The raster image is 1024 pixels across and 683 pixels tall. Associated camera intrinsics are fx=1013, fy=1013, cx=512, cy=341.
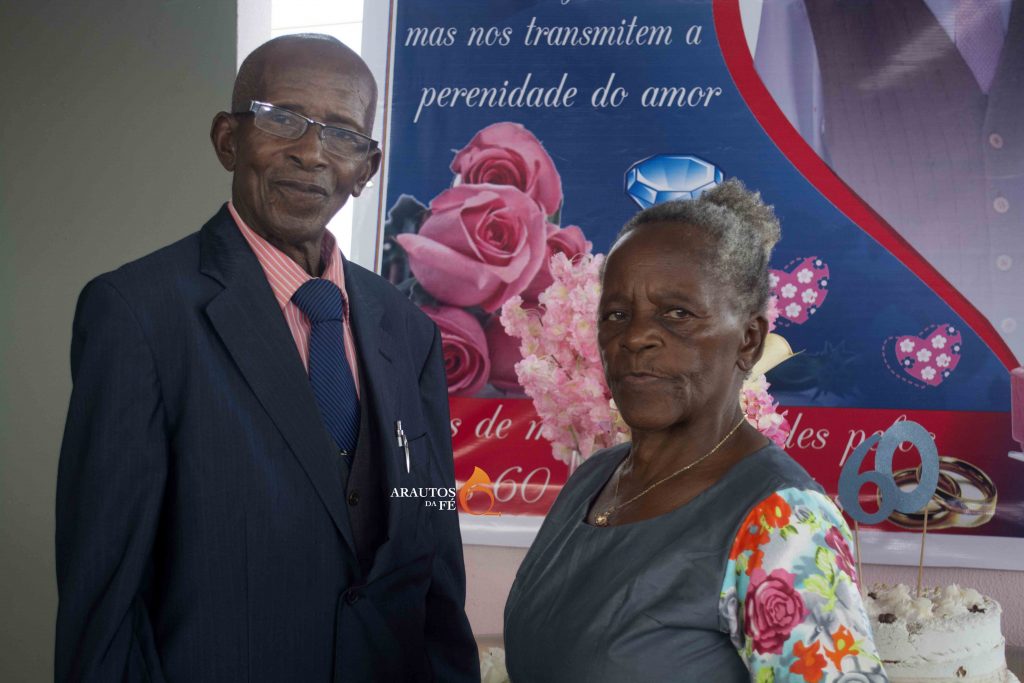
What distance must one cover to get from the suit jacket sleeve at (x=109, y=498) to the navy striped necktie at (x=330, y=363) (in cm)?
24

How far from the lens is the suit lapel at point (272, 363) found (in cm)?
136

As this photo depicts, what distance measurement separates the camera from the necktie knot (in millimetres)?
1487

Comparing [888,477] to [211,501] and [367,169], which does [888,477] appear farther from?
[211,501]

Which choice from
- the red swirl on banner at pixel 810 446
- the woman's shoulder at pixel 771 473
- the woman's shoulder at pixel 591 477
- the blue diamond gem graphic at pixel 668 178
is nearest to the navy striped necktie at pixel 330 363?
the woman's shoulder at pixel 591 477

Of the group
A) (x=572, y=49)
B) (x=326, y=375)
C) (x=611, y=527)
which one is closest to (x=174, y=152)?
(x=572, y=49)

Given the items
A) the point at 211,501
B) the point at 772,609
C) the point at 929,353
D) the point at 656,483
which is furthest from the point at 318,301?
the point at 929,353

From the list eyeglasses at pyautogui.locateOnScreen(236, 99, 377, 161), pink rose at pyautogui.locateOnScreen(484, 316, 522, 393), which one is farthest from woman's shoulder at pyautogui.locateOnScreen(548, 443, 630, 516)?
pink rose at pyautogui.locateOnScreen(484, 316, 522, 393)

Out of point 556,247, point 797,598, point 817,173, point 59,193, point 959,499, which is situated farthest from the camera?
point 59,193

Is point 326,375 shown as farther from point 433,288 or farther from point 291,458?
point 433,288

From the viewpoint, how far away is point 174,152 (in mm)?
2896

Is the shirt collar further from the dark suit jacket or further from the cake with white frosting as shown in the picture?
the cake with white frosting

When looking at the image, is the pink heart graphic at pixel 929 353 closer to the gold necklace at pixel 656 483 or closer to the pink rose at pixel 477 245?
the pink rose at pixel 477 245

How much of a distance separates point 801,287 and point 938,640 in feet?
3.41

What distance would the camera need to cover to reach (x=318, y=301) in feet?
4.90
